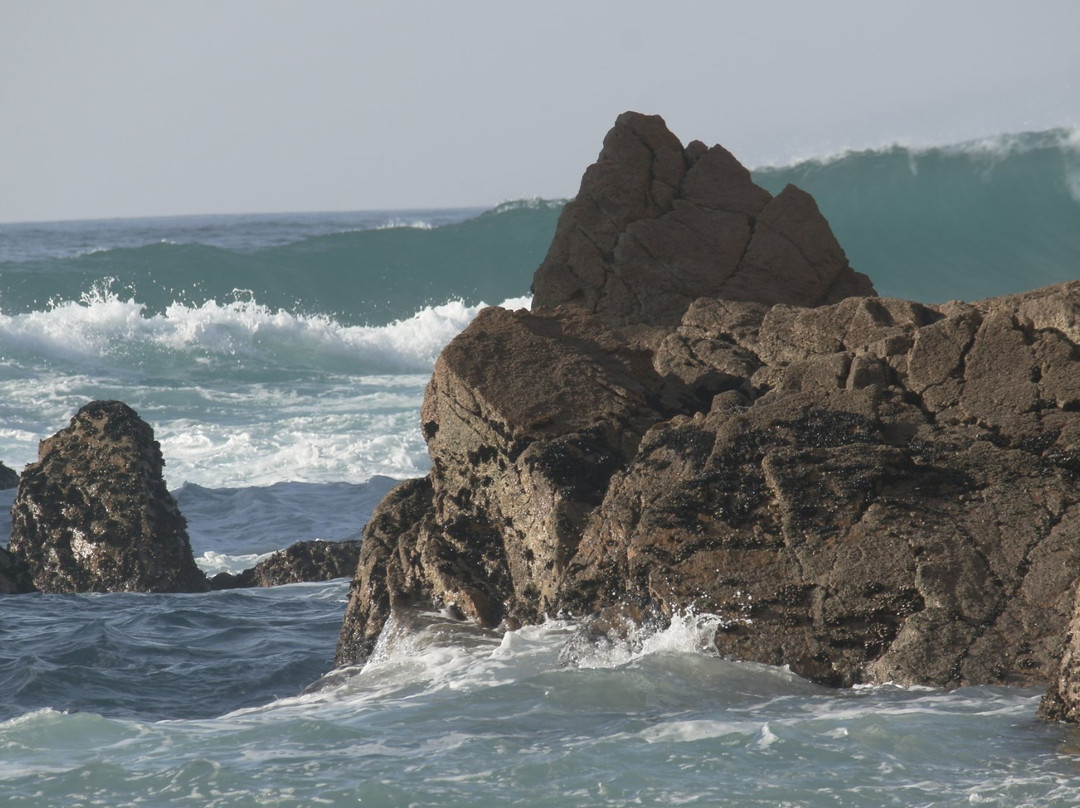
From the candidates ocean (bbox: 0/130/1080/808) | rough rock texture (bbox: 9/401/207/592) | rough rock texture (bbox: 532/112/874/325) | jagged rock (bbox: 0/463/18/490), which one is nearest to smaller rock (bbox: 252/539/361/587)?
ocean (bbox: 0/130/1080/808)

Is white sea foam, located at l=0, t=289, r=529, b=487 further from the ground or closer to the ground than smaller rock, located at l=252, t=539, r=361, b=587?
further from the ground

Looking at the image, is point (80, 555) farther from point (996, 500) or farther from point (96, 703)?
point (996, 500)

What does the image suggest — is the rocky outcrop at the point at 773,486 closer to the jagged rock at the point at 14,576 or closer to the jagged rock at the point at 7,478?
the jagged rock at the point at 14,576

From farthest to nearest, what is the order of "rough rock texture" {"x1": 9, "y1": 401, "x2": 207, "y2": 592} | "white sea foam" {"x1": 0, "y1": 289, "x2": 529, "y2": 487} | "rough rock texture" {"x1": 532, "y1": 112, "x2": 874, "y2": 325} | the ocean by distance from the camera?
Result: "white sea foam" {"x1": 0, "y1": 289, "x2": 529, "y2": 487}, "rough rock texture" {"x1": 9, "y1": 401, "x2": 207, "y2": 592}, "rough rock texture" {"x1": 532, "y1": 112, "x2": 874, "y2": 325}, the ocean

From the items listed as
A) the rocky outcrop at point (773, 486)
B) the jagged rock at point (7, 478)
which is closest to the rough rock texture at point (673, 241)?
the rocky outcrop at point (773, 486)

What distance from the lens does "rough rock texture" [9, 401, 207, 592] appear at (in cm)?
1071

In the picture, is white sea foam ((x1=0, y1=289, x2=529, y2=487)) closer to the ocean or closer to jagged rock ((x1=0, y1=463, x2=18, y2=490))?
the ocean

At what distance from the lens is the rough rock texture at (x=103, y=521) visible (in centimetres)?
1071

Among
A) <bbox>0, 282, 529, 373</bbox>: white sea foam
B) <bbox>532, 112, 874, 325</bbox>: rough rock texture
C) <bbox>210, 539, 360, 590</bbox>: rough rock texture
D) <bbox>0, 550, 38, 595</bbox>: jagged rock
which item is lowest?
<bbox>210, 539, 360, 590</bbox>: rough rock texture

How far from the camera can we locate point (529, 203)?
3525 centimetres

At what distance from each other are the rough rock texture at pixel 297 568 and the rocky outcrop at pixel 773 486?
3241 millimetres

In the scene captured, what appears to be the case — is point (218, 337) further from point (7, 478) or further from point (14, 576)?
point (14, 576)

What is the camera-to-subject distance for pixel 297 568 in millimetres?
11055

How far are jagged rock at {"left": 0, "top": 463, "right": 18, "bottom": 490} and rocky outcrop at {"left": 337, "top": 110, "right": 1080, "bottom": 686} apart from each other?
8.56 metres
